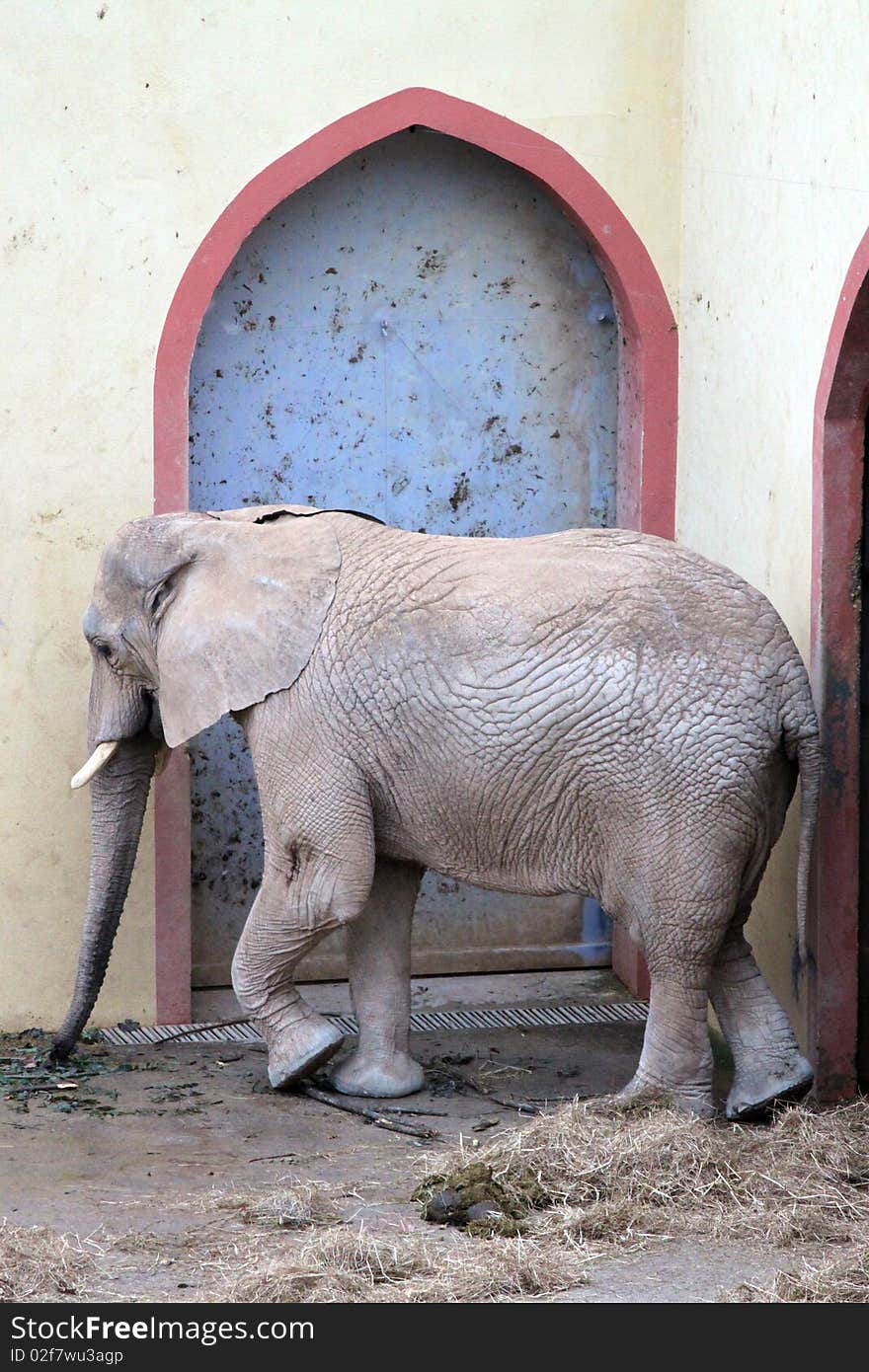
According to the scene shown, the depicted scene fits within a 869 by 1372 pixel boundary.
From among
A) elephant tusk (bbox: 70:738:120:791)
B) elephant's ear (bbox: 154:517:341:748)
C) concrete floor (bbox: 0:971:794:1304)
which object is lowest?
concrete floor (bbox: 0:971:794:1304)

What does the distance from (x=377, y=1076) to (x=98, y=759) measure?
4.35 ft

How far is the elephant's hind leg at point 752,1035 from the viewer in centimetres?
593

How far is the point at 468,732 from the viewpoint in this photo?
230 inches

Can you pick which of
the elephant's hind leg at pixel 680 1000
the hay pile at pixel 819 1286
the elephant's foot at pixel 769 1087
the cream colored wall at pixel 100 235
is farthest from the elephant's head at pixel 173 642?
the hay pile at pixel 819 1286

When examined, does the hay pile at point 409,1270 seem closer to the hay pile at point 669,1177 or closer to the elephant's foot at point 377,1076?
the hay pile at point 669,1177

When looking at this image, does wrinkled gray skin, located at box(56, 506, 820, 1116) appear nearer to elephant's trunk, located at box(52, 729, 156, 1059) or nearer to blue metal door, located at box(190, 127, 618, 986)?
elephant's trunk, located at box(52, 729, 156, 1059)

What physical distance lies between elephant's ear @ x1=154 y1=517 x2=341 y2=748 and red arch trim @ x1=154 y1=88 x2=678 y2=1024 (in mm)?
768

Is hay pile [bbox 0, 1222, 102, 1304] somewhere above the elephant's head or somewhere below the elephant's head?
below

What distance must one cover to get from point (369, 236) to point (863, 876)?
296 cm

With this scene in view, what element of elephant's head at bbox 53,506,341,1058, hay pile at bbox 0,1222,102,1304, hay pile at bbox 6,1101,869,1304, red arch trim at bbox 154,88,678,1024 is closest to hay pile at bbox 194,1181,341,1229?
hay pile at bbox 6,1101,869,1304

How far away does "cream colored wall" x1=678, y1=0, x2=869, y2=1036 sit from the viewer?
233 inches

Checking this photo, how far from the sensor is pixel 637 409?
Result: 7453 millimetres

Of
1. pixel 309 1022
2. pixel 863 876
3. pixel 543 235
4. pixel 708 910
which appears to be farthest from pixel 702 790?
pixel 543 235

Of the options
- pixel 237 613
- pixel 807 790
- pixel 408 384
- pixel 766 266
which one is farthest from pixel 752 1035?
pixel 408 384
